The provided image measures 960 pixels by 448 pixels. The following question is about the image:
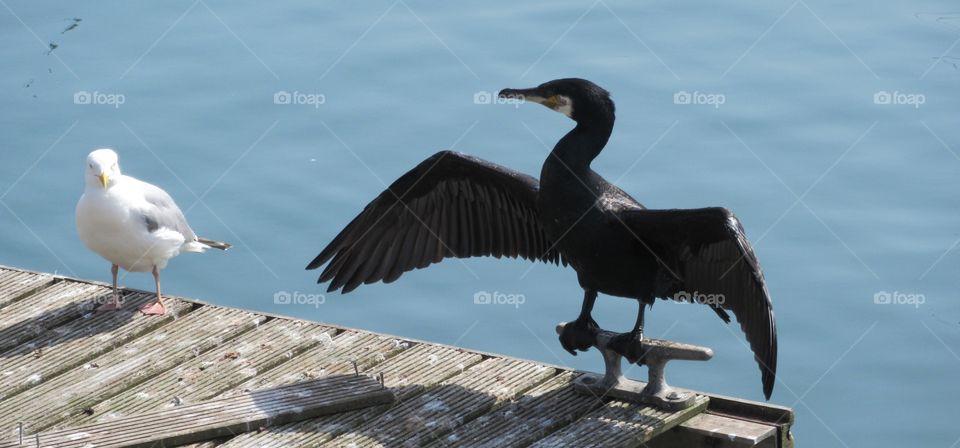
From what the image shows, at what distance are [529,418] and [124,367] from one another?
1.22 metres

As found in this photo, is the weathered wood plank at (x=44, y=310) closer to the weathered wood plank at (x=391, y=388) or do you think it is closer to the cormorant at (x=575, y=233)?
the cormorant at (x=575, y=233)

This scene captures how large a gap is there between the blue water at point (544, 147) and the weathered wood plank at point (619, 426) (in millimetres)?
1704

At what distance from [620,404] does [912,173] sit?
319 cm

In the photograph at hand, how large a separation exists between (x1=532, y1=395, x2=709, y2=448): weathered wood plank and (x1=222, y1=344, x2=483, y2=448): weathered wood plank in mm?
457

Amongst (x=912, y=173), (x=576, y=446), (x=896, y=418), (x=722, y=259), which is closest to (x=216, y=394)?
(x=576, y=446)

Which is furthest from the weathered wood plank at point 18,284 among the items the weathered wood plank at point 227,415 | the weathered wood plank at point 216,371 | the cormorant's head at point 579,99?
the cormorant's head at point 579,99

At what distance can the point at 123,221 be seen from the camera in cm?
511

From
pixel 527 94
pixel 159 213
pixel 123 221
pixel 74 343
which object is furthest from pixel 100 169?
pixel 527 94

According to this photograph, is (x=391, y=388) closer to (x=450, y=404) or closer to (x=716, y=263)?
(x=450, y=404)

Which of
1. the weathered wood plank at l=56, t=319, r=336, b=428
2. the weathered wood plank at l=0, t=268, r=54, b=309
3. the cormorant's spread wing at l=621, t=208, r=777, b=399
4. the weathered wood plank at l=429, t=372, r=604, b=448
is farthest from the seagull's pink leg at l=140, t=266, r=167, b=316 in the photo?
the cormorant's spread wing at l=621, t=208, r=777, b=399

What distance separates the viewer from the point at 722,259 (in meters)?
4.37

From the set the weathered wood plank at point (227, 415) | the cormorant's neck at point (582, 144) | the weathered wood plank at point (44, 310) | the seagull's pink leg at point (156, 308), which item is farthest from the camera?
the seagull's pink leg at point (156, 308)

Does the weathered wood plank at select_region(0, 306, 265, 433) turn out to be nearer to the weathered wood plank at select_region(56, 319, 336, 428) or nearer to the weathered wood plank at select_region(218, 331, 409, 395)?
the weathered wood plank at select_region(56, 319, 336, 428)

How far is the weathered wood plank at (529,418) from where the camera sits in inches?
167
